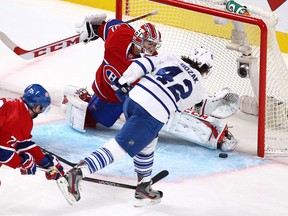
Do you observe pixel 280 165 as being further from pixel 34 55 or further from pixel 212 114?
pixel 34 55

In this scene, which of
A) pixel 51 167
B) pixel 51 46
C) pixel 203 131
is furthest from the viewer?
pixel 51 46

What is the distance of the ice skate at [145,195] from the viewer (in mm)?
4484

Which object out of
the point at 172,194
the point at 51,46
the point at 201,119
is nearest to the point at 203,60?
the point at 172,194

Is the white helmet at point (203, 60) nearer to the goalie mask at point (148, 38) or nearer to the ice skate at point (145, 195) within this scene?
the goalie mask at point (148, 38)

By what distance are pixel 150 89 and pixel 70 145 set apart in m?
1.00

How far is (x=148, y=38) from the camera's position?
4.75 metres

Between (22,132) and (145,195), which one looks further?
(145,195)

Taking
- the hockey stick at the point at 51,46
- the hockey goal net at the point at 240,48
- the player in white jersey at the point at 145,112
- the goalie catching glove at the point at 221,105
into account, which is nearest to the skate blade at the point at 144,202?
the player in white jersey at the point at 145,112

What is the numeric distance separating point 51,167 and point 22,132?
234mm

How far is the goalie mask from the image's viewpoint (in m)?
4.74

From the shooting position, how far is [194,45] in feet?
19.2

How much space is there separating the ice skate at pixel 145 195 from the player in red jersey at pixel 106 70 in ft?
2.65

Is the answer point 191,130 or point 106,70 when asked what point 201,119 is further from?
point 106,70

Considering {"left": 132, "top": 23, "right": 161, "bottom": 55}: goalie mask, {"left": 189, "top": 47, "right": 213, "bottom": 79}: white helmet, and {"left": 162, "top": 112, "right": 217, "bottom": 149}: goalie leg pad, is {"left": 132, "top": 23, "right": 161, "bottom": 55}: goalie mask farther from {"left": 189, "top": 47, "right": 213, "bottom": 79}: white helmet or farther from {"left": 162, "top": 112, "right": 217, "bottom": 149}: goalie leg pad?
{"left": 162, "top": 112, "right": 217, "bottom": 149}: goalie leg pad
